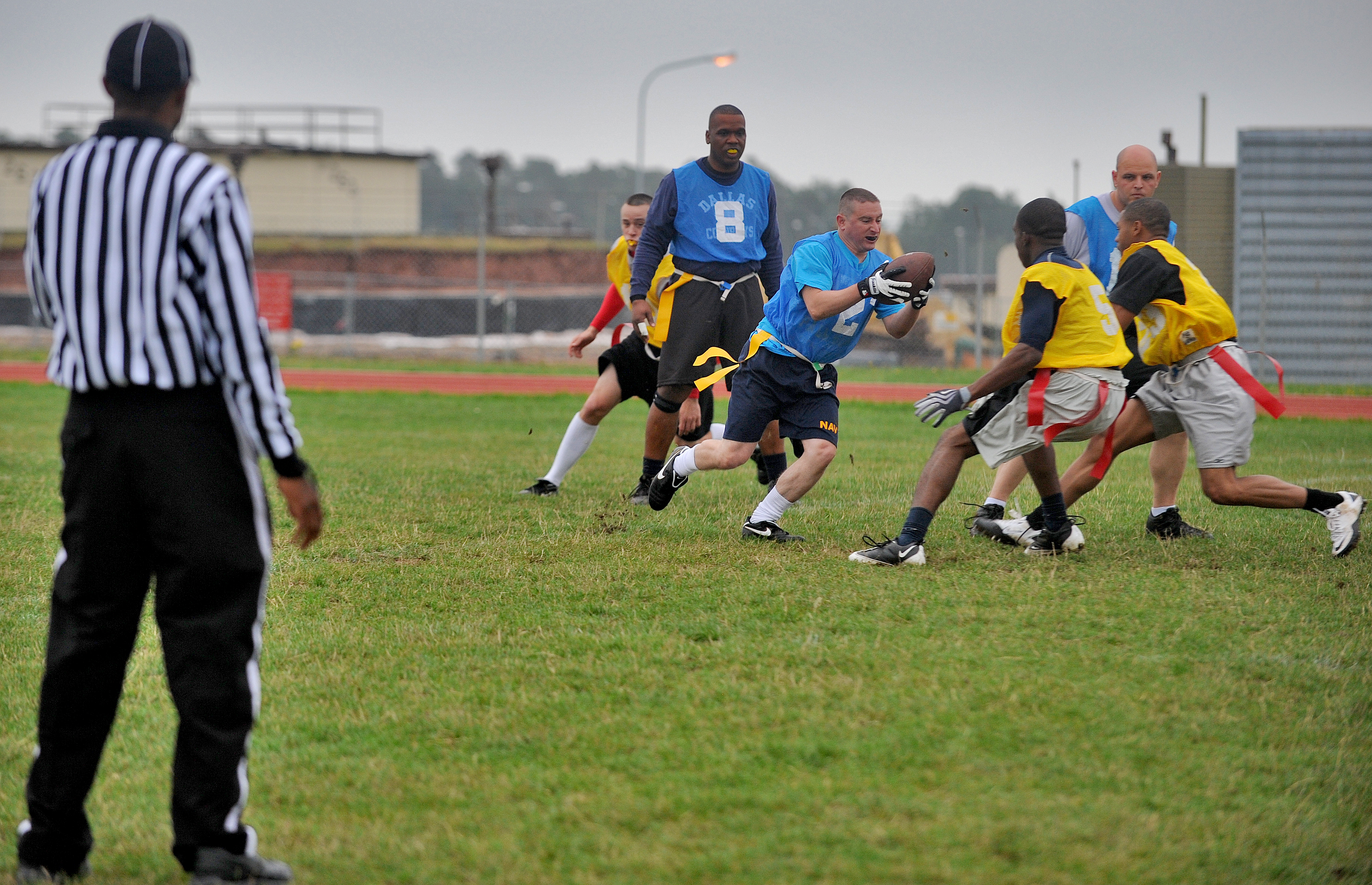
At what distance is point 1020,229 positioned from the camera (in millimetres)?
6098

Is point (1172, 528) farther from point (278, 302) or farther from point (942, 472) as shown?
point (278, 302)

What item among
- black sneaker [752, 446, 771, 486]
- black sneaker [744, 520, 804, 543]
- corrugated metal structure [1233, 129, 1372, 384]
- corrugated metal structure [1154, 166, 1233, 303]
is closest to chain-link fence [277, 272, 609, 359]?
corrugated metal structure [1154, 166, 1233, 303]

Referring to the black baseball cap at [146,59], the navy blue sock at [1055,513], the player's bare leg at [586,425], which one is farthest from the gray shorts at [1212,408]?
the black baseball cap at [146,59]

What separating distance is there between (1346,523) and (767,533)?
2.81 metres

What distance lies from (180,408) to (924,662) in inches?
103

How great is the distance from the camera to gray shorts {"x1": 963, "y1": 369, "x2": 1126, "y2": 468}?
6000mm

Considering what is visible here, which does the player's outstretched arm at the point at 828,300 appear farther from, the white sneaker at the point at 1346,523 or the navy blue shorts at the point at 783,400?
the white sneaker at the point at 1346,523

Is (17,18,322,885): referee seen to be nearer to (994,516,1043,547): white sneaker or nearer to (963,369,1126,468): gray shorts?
(963,369,1126,468): gray shorts

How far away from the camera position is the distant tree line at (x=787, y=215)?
2342 cm

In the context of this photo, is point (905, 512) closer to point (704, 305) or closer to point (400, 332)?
point (704, 305)

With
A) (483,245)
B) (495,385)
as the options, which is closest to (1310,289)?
(495,385)

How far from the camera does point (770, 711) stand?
3.87 metres

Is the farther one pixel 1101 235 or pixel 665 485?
pixel 1101 235

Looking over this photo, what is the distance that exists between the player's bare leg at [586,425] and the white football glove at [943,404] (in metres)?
3.10
